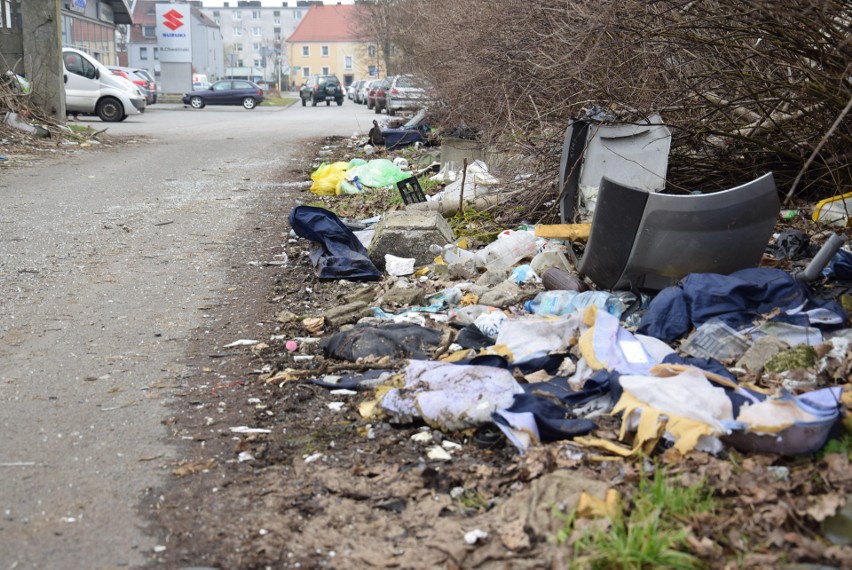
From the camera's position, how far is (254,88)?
4594cm

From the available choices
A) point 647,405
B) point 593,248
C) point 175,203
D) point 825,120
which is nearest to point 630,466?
point 647,405

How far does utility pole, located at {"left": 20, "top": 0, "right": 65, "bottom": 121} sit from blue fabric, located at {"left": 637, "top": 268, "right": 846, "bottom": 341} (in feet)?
57.3

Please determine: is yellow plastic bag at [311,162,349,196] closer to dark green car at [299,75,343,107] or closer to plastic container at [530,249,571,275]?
plastic container at [530,249,571,275]

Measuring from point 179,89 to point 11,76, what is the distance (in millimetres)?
42654

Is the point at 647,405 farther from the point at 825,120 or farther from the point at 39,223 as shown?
the point at 39,223

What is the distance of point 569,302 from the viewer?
5.60m

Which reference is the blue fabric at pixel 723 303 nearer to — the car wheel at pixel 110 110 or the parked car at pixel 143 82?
the car wheel at pixel 110 110

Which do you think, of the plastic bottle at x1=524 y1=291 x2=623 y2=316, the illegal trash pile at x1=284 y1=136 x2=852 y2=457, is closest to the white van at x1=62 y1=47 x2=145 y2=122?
the illegal trash pile at x1=284 y1=136 x2=852 y2=457

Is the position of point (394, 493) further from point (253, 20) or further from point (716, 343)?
point (253, 20)

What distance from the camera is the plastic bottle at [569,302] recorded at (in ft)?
17.9

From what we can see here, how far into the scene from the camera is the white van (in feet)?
78.5

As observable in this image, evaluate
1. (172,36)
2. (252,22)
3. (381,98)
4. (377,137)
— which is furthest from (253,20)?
(377,137)

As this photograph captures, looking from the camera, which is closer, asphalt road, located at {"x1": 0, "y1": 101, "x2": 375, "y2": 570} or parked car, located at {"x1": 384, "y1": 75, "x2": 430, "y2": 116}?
asphalt road, located at {"x1": 0, "y1": 101, "x2": 375, "y2": 570}

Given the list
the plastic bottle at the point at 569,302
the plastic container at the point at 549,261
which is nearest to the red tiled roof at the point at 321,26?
the plastic container at the point at 549,261
